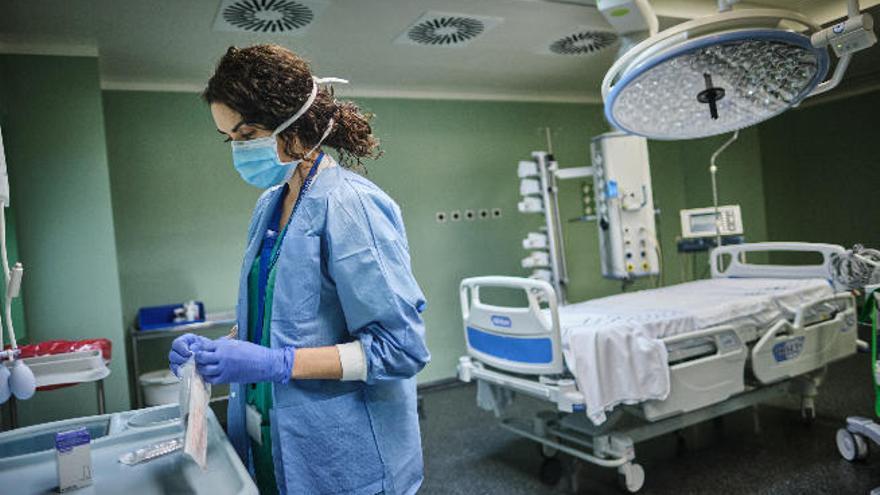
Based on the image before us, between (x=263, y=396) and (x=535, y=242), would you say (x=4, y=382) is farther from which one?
(x=535, y=242)

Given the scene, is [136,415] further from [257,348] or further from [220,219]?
[220,219]

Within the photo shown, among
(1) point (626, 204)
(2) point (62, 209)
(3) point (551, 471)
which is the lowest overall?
(3) point (551, 471)

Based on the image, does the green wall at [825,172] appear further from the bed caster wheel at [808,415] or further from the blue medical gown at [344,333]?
the blue medical gown at [344,333]

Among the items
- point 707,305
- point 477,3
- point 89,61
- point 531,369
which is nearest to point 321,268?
point 531,369

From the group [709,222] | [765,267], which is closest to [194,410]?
[765,267]

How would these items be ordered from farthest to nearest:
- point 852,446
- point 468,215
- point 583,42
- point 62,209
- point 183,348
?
point 468,215 → point 583,42 → point 62,209 → point 852,446 → point 183,348

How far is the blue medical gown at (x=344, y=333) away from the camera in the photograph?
969 mm

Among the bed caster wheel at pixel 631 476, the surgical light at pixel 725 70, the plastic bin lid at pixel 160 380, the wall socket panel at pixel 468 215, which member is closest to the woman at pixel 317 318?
the surgical light at pixel 725 70

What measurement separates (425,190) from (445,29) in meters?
1.43

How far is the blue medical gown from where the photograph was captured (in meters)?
0.97

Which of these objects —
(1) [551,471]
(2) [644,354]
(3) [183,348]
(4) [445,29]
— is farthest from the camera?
(4) [445,29]

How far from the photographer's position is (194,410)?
0.85 meters

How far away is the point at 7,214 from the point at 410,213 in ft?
8.07

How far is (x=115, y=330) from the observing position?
300 cm
